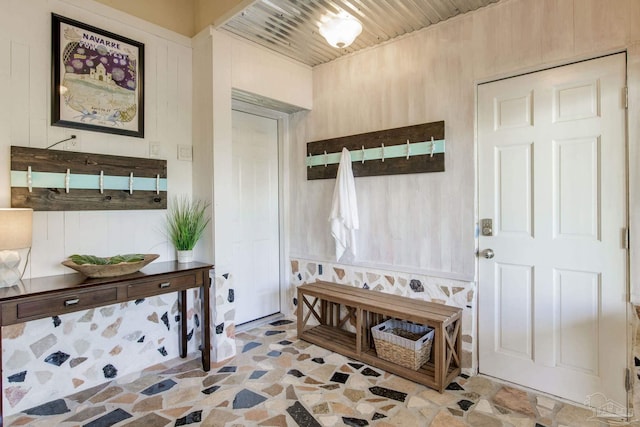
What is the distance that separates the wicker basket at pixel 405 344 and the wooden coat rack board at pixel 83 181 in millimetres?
2011

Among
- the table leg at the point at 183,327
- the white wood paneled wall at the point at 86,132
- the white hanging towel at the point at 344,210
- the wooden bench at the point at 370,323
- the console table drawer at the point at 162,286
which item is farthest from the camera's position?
the white hanging towel at the point at 344,210

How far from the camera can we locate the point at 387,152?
9.70ft

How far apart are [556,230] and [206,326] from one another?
8.19ft

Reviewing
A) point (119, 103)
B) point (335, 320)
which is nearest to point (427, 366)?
point (335, 320)

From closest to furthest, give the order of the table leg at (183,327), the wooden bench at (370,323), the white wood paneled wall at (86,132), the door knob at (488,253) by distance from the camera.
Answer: the white wood paneled wall at (86,132) → the wooden bench at (370,323) → the door knob at (488,253) → the table leg at (183,327)

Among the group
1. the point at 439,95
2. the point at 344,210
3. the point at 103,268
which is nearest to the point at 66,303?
the point at 103,268

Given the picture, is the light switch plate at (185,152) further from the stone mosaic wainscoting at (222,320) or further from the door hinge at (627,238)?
the door hinge at (627,238)

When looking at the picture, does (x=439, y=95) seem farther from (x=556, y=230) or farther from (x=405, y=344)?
(x=405, y=344)

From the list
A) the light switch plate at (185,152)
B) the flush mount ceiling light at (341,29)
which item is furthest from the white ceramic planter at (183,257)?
the flush mount ceiling light at (341,29)

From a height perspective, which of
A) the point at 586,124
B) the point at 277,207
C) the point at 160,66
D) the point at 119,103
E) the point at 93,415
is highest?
the point at 160,66

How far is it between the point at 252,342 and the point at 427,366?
1.51 m

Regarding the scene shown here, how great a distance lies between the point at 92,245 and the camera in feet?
8.16

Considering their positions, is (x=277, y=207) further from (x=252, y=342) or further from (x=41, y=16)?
(x=41, y=16)

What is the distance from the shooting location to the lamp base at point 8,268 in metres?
1.94
